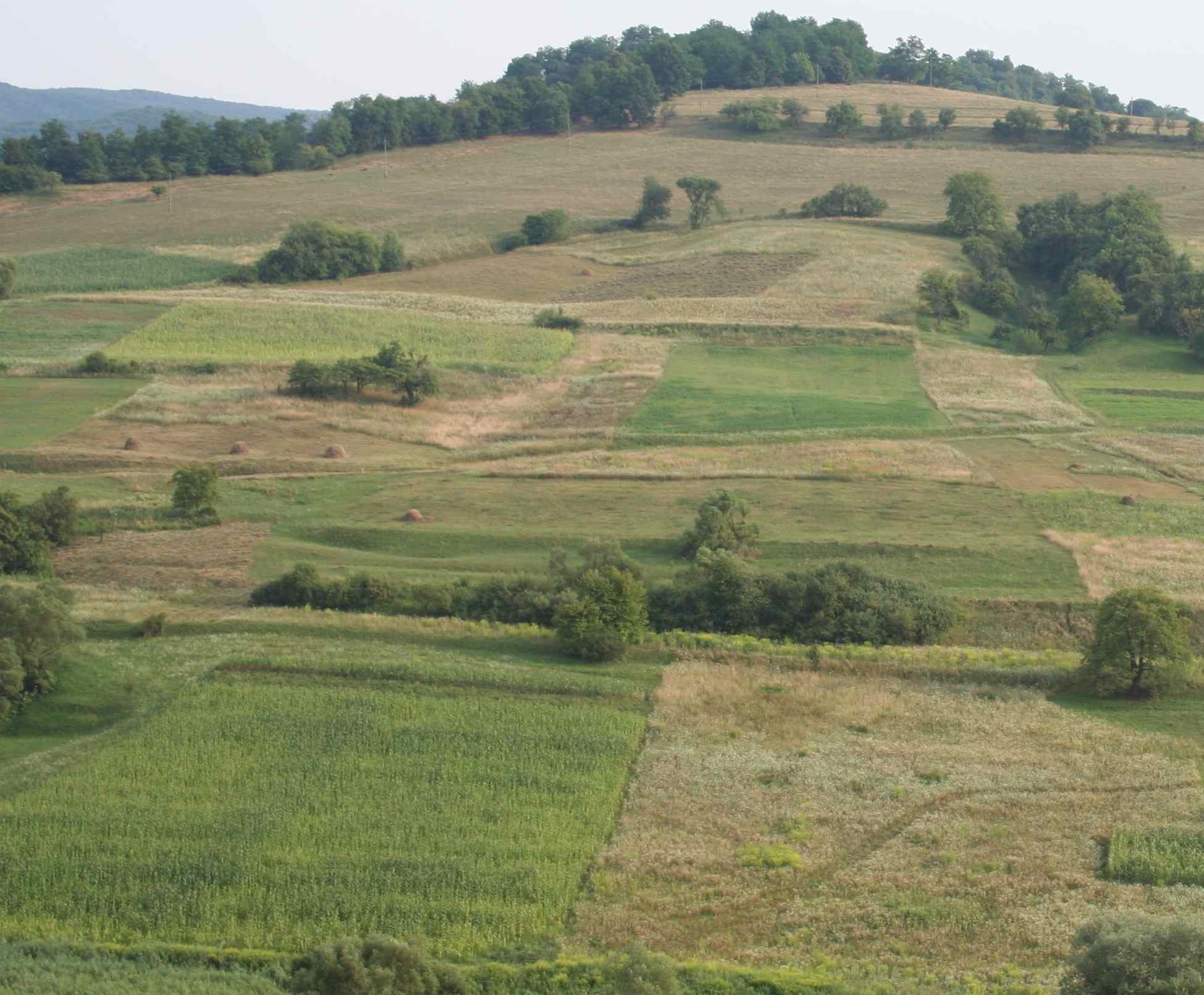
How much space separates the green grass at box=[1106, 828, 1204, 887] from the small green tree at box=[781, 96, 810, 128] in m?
141

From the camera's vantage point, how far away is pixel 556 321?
9588 cm

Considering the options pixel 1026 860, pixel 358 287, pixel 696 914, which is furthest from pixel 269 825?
pixel 358 287

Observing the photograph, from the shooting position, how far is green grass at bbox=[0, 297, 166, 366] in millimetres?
83062

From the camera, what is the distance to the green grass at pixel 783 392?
74.0 metres

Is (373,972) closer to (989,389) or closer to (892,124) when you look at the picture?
(989,389)

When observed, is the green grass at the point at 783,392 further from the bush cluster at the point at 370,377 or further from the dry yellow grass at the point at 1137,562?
the dry yellow grass at the point at 1137,562

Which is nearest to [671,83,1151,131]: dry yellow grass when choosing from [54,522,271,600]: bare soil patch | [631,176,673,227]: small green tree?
[631,176,673,227]: small green tree

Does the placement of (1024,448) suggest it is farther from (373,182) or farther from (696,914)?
(373,182)

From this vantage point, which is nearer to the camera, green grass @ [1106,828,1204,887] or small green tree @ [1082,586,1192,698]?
green grass @ [1106,828,1204,887]

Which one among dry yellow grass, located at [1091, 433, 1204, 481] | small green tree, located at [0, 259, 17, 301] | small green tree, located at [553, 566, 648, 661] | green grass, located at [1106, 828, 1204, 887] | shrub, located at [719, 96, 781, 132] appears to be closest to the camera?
green grass, located at [1106, 828, 1204, 887]

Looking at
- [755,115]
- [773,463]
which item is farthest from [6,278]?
[755,115]

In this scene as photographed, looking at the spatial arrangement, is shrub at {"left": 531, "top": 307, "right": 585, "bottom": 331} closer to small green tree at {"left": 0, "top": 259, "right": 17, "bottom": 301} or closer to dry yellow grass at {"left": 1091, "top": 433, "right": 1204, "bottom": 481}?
small green tree at {"left": 0, "top": 259, "right": 17, "bottom": 301}

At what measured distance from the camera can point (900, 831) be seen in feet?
106

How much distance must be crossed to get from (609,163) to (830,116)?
2644 cm
